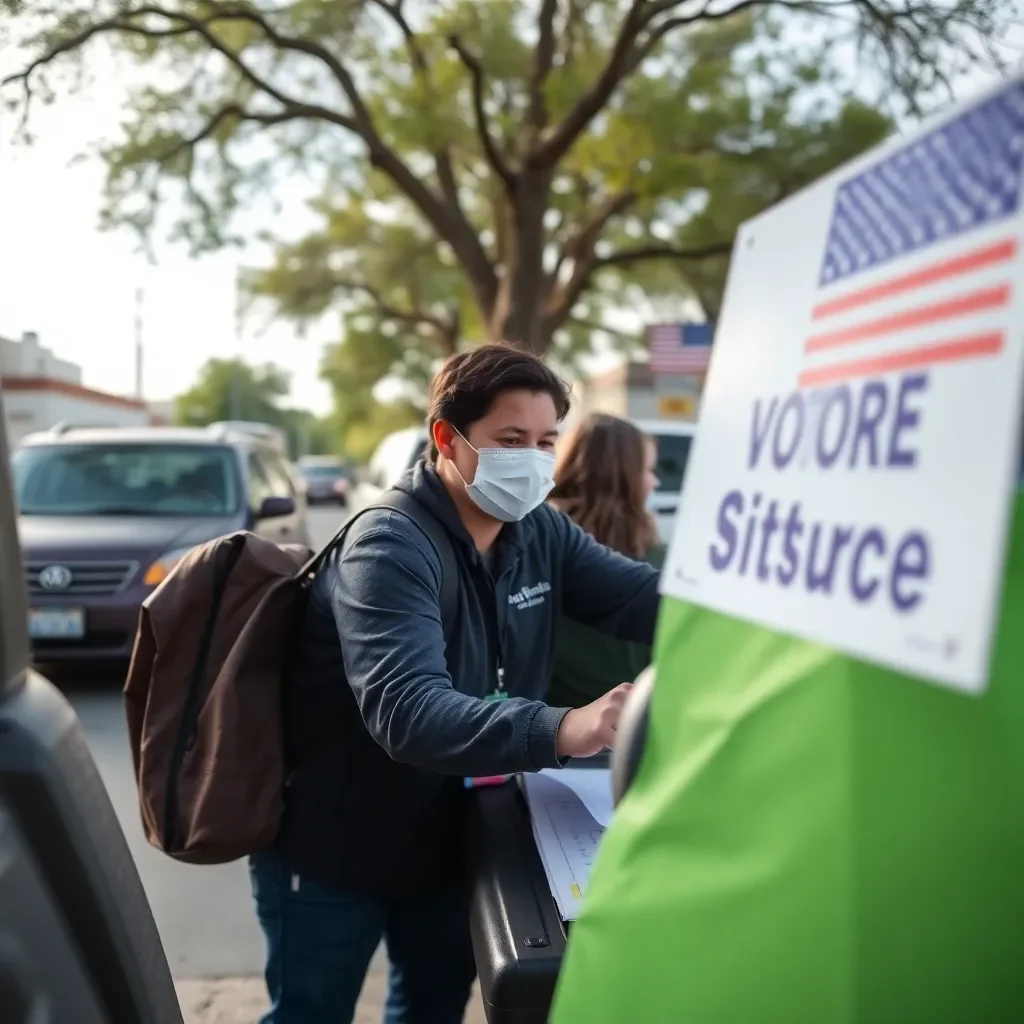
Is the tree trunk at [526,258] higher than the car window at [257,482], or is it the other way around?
the tree trunk at [526,258]

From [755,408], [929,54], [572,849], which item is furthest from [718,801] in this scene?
[929,54]

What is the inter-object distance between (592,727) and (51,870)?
0.65m

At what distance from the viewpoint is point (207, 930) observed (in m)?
3.68

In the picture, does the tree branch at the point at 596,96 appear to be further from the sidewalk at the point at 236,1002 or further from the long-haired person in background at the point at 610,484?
the sidewalk at the point at 236,1002

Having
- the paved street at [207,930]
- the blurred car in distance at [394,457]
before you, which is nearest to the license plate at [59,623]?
the paved street at [207,930]

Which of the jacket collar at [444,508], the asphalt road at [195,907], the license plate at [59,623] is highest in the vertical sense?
the jacket collar at [444,508]

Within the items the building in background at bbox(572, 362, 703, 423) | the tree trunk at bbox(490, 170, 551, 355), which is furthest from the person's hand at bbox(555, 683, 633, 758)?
the building in background at bbox(572, 362, 703, 423)

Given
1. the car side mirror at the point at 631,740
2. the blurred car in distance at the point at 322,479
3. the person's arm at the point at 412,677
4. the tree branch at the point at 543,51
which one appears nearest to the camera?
the car side mirror at the point at 631,740

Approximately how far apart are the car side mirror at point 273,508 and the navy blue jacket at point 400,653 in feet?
18.3

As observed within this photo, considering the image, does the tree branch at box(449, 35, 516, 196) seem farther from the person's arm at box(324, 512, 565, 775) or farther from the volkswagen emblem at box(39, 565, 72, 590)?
the person's arm at box(324, 512, 565, 775)

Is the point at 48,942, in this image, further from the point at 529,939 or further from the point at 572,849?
the point at 572,849

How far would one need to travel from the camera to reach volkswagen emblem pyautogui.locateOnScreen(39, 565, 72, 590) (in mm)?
6539

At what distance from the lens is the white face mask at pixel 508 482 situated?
193 cm

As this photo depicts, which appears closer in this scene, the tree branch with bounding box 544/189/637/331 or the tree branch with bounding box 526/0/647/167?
the tree branch with bounding box 526/0/647/167
